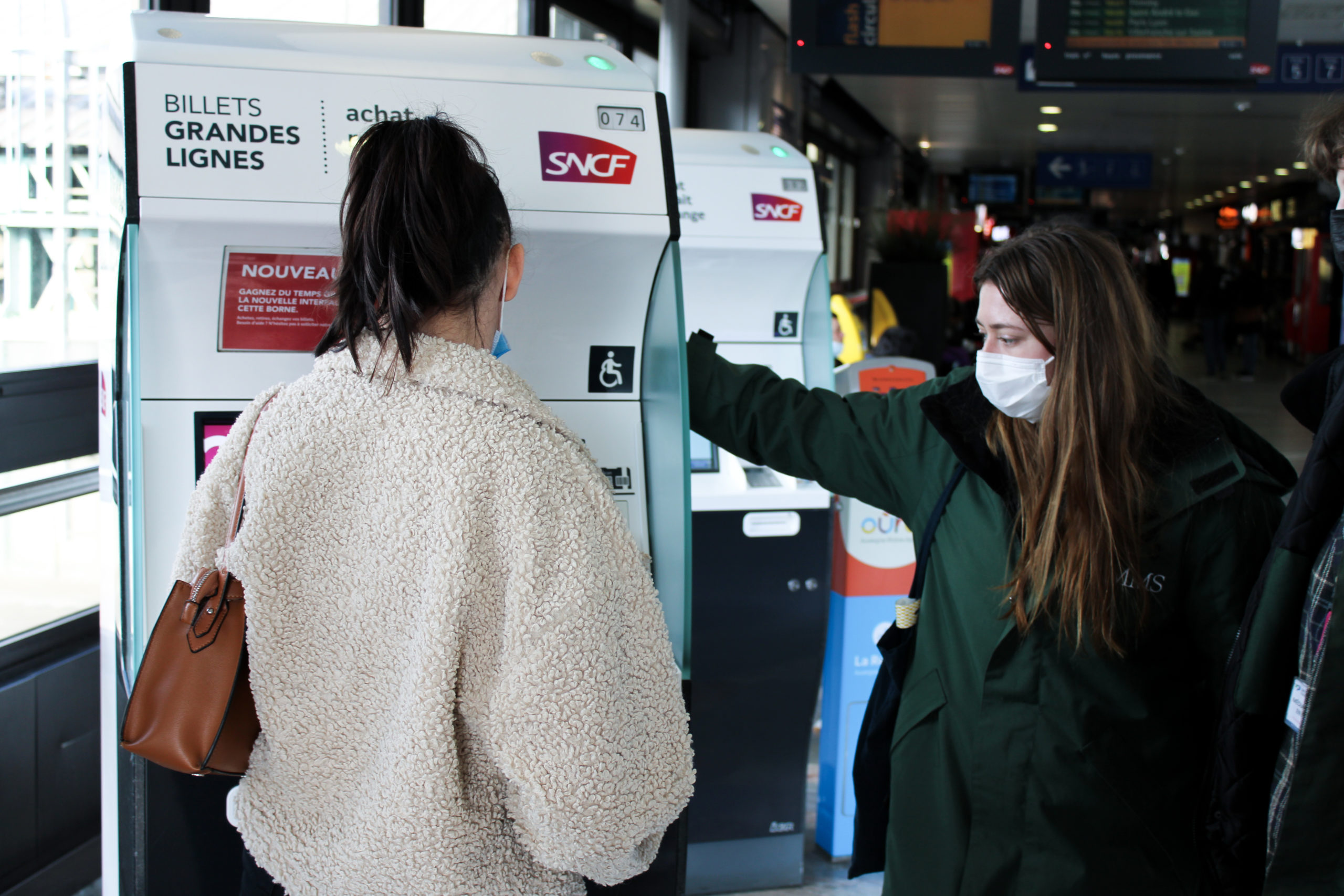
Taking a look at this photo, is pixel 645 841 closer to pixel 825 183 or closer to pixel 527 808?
pixel 527 808

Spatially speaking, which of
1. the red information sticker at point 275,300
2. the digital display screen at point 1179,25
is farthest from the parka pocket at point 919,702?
the digital display screen at point 1179,25

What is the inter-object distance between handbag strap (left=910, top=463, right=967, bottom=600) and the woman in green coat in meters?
0.01

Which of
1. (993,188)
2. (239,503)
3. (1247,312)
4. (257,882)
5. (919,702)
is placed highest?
(993,188)

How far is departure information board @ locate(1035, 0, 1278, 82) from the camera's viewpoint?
4816 mm

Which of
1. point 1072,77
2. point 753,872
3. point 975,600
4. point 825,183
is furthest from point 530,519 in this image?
point 825,183

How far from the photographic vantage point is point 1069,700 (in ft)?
4.63

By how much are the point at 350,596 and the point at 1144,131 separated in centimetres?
1302

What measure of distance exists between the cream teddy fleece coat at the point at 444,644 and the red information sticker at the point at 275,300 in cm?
47

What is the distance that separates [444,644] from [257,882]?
0.44 meters

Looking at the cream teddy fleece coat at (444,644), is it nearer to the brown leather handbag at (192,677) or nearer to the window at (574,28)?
the brown leather handbag at (192,677)

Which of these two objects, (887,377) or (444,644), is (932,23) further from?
(444,644)

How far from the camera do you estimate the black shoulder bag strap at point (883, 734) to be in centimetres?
155

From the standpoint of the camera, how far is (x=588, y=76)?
1.63 metres

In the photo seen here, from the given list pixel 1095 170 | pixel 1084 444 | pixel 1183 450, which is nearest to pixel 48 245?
pixel 1084 444
